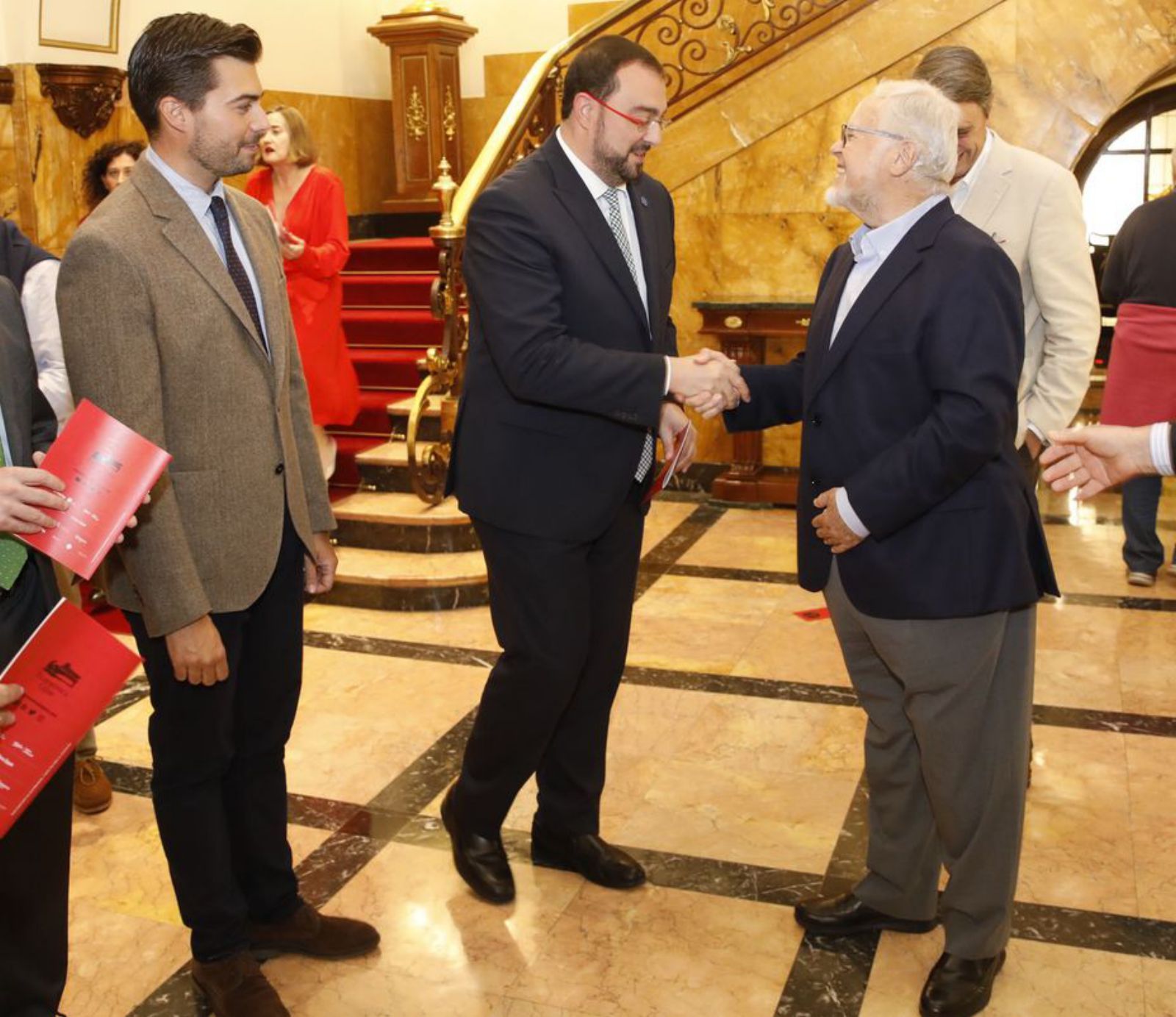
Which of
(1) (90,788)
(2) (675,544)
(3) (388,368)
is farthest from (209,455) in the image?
(3) (388,368)

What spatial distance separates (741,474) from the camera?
775 cm

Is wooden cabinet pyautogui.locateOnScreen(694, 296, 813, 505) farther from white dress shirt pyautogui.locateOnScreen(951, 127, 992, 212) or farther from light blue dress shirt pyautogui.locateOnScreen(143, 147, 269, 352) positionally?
light blue dress shirt pyautogui.locateOnScreen(143, 147, 269, 352)

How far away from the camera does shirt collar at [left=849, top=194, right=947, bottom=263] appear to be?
2660mm

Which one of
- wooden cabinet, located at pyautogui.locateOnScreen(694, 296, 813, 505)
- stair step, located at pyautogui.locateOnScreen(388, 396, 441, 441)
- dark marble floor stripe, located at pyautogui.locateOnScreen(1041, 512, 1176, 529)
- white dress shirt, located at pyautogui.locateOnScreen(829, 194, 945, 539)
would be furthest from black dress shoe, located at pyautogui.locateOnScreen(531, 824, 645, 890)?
dark marble floor stripe, located at pyautogui.locateOnScreen(1041, 512, 1176, 529)

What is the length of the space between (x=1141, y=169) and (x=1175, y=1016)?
386 inches

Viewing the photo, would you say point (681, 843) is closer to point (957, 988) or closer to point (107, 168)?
point (957, 988)

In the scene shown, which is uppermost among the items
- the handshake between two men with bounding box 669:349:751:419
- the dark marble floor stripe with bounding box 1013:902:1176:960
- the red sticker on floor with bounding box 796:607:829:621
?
the handshake between two men with bounding box 669:349:751:419

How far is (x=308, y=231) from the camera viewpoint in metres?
6.11

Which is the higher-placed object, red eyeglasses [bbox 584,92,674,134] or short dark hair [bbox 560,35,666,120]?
short dark hair [bbox 560,35,666,120]

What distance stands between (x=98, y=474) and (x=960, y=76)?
226 centimetres

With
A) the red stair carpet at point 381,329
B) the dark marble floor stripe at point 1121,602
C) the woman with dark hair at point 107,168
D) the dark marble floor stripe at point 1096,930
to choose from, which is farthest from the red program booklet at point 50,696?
the red stair carpet at point 381,329

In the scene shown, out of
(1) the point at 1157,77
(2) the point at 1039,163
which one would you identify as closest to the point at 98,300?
(2) the point at 1039,163

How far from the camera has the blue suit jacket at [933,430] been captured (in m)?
2.54

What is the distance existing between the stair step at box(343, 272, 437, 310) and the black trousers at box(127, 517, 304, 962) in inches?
225
